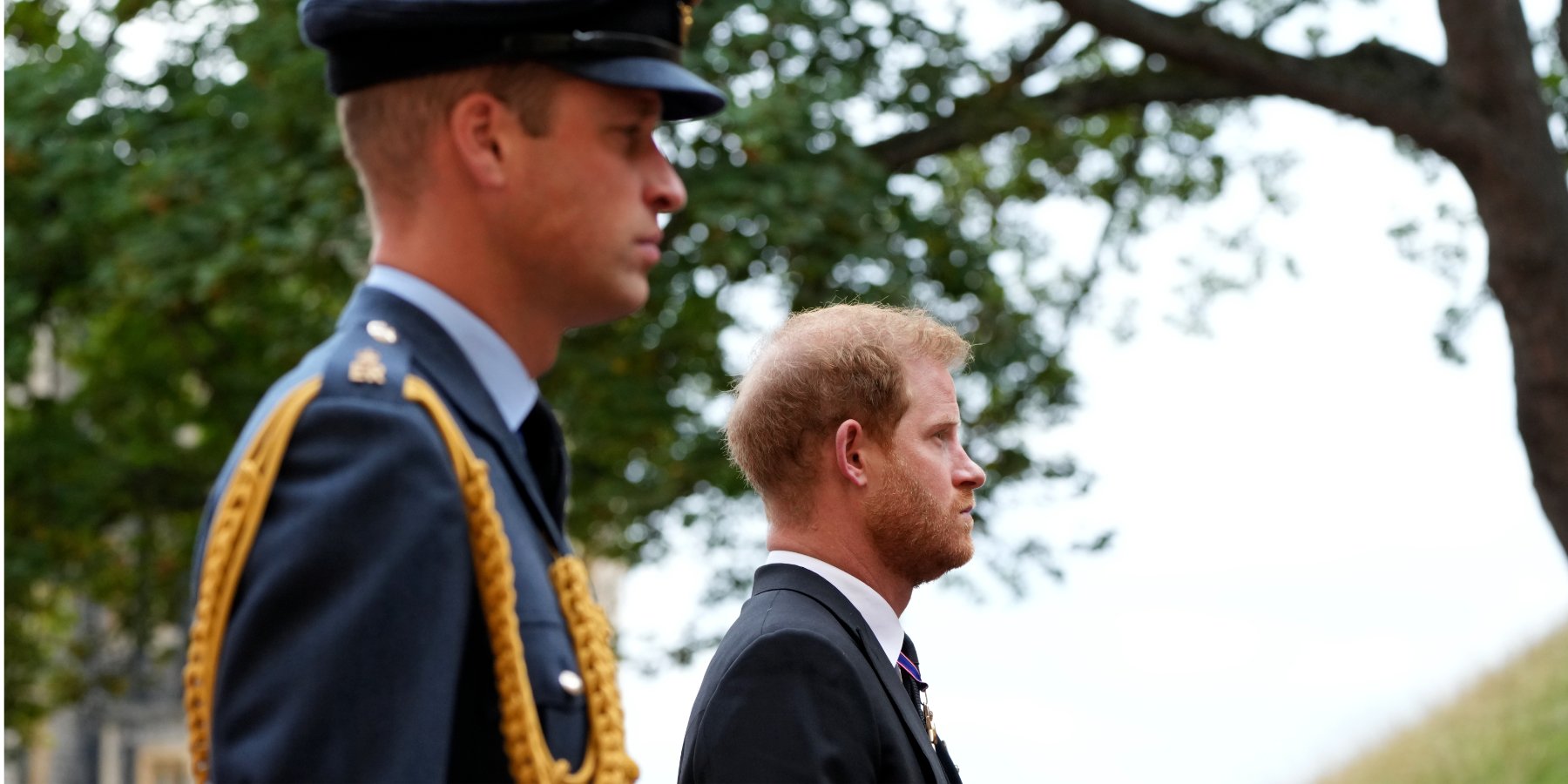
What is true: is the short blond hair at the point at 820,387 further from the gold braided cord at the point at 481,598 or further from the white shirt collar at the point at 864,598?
the gold braided cord at the point at 481,598

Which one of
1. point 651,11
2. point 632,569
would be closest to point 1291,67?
point 632,569

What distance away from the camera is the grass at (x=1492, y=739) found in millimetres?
13188

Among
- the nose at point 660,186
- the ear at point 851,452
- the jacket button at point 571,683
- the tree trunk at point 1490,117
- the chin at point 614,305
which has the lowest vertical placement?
the tree trunk at point 1490,117

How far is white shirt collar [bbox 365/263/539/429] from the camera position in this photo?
1.76 meters

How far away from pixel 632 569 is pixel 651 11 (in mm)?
9493

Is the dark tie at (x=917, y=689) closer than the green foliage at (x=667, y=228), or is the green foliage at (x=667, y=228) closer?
the dark tie at (x=917, y=689)

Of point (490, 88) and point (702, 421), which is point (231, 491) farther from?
point (702, 421)

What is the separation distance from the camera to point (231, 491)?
1.60 meters

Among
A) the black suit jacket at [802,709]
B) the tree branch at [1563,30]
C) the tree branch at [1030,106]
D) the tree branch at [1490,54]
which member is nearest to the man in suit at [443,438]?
the black suit jacket at [802,709]

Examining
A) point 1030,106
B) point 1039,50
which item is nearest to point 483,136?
point 1030,106

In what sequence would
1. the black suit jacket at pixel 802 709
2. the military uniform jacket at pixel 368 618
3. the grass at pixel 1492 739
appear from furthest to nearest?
the grass at pixel 1492 739, the black suit jacket at pixel 802 709, the military uniform jacket at pixel 368 618

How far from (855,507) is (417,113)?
1517mm

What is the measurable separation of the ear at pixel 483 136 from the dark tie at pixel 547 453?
0.28m

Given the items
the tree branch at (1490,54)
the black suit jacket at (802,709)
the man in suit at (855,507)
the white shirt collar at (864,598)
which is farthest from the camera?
the tree branch at (1490,54)
